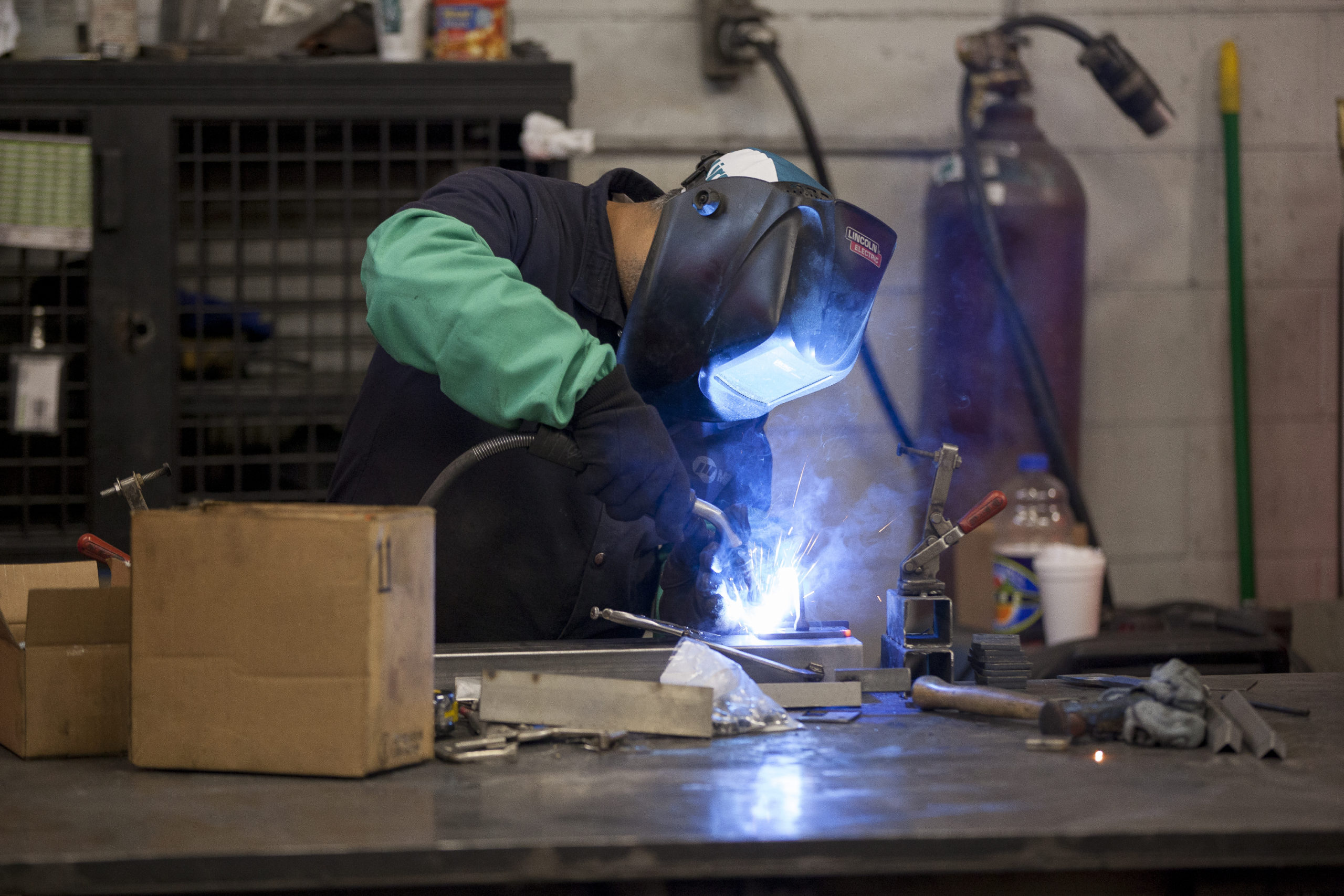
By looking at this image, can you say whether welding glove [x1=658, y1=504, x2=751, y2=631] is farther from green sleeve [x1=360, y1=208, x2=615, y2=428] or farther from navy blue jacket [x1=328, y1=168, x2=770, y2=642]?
green sleeve [x1=360, y1=208, x2=615, y2=428]

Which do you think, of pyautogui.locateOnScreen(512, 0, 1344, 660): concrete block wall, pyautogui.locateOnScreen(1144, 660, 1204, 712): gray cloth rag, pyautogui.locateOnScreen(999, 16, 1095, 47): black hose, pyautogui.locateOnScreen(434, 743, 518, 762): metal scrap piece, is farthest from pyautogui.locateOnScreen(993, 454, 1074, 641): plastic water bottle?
pyautogui.locateOnScreen(434, 743, 518, 762): metal scrap piece

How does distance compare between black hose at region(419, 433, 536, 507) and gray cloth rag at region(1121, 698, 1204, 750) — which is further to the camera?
black hose at region(419, 433, 536, 507)

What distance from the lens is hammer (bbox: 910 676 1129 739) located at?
1105 millimetres

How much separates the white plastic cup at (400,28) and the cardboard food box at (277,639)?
5.38 feet

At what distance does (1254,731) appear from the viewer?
1.07 meters

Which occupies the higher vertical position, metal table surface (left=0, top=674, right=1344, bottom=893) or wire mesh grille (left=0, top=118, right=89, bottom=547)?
wire mesh grille (left=0, top=118, right=89, bottom=547)

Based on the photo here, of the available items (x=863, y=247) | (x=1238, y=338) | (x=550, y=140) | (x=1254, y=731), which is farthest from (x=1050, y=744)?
(x=1238, y=338)

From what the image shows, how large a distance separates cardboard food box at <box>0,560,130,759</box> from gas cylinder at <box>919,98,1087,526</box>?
75.0 inches

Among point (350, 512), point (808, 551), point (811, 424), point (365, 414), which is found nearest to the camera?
Result: point (350, 512)

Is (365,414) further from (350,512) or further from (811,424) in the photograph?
(811,424)

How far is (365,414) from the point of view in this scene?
5.35 ft

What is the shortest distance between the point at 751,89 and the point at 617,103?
35 centimetres

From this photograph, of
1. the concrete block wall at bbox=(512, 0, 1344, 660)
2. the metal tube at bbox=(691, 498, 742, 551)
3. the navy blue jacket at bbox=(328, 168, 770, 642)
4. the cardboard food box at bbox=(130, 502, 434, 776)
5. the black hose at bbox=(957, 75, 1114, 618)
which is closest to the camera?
the cardboard food box at bbox=(130, 502, 434, 776)

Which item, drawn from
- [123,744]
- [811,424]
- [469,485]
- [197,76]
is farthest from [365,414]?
[811,424]
